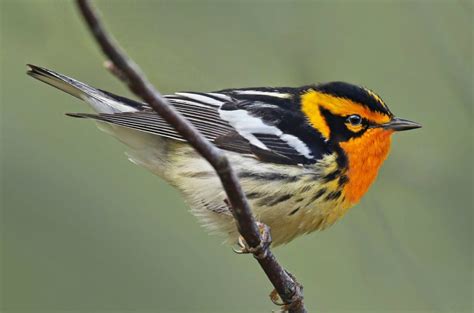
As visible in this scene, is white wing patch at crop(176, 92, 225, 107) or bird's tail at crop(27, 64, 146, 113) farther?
white wing patch at crop(176, 92, 225, 107)

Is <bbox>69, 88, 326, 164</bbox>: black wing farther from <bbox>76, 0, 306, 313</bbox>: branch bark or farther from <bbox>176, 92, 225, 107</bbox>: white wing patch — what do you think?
<bbox>76, 0, 306, 313</bbox>: branch bark

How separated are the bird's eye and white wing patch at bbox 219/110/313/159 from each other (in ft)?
1.13

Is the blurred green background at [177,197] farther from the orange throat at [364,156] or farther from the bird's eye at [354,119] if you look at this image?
the bird's eye at [354,119]

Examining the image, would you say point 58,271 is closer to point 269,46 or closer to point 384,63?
point 269,46

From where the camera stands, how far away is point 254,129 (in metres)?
4.82

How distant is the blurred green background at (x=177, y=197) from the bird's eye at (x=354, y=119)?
71 centimetres

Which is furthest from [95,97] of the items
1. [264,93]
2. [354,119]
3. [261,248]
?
[261,248]

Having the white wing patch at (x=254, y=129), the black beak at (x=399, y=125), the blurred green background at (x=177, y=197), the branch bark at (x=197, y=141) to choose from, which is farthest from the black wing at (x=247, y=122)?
the branch bark at (x=197, y=141)

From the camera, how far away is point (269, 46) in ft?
20.1

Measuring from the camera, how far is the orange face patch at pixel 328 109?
16.0 ft

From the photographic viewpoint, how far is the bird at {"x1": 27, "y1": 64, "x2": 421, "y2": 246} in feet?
15.1

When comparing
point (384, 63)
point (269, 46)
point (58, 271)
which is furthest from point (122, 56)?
point (384, 63)

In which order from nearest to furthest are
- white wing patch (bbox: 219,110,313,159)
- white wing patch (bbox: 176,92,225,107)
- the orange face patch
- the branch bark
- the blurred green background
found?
1. the branch bark
2. white wing patch (bbox: 219,110,313,159)
3. the orange face patch
4. white wing patch (bbox: 176,92,225,107)
5. the blurred green background

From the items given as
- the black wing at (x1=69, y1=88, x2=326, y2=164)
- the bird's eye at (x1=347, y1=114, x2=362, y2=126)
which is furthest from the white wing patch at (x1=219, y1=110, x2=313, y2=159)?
the bird's eye at (x1=347, y1=114, x2=362, y2=126)
